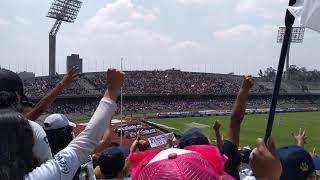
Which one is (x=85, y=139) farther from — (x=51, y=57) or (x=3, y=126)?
(x=51, y=57)

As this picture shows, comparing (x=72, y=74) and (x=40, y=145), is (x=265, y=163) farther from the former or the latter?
(x=72, y=74)

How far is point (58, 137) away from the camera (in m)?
3.89

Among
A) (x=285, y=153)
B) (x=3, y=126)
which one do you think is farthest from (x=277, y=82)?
(x=3, y=126)

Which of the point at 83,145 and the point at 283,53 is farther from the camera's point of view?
the point at 283,53

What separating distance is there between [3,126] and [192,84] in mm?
85962

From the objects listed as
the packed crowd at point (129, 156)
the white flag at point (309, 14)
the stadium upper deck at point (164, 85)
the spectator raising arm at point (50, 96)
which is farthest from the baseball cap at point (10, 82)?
the stadium upper deck at point (164, 85)

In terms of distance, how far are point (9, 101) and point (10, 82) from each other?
0.21m

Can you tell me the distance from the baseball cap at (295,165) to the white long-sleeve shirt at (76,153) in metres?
0.99

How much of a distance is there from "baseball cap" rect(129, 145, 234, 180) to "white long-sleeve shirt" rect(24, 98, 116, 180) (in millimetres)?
316

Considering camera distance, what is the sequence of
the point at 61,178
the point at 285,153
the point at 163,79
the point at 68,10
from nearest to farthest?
the point at 61,178 < the point at 285,153 < the point at 68,10 < the point at 163,79

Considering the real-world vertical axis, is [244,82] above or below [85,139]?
above

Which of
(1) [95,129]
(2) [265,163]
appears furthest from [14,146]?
(2) [265,163]

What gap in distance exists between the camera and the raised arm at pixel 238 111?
3225 mm

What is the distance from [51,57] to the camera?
75.9 metres
